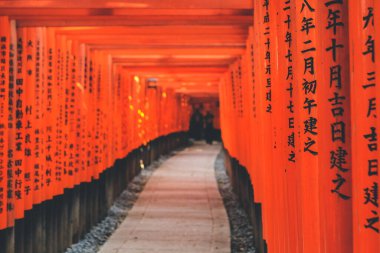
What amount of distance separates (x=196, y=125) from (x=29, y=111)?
1512 inches

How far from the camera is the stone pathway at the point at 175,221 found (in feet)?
29.5

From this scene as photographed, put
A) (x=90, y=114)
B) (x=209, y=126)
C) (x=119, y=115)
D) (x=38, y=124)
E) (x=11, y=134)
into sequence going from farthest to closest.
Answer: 1. (x=209, y=126)
2. (x=119, y=115)
3. (x=90, y=114)
4. (x=38, y=124)
5. (x=11, y=134)

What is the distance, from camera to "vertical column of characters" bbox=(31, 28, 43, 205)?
6.94 meters

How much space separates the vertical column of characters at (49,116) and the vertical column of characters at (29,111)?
1.72ft

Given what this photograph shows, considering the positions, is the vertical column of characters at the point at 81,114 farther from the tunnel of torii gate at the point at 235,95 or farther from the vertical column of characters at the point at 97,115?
the vertical column of characters at the point at 97,115

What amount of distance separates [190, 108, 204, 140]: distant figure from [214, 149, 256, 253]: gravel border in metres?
26.9

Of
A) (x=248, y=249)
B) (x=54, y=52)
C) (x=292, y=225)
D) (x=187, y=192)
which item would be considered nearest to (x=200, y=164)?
(x=187, y=192)

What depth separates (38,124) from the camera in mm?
7023

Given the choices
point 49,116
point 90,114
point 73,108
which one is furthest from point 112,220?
point 49,116

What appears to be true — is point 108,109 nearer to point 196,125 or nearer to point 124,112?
point 124,112

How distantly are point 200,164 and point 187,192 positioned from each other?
872cm

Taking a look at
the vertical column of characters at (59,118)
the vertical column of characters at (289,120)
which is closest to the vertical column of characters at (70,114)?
the vertical column of characters at (59,118)

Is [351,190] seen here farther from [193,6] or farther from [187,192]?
[187,192]

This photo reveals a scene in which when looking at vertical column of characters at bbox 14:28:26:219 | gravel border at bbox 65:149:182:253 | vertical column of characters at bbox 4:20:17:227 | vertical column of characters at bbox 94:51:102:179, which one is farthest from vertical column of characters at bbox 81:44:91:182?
vertical column of characters at bbox 4:20:17:227
